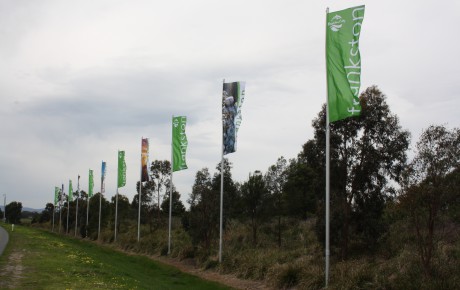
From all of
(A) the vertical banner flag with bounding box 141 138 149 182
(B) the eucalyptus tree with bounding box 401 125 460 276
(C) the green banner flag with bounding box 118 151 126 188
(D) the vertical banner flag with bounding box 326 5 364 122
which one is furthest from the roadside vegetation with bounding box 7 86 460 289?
(C) the green banner flag with bounding box 118 151 126 188

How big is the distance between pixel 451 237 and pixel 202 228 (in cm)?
1518

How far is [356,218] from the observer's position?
20.0 metres

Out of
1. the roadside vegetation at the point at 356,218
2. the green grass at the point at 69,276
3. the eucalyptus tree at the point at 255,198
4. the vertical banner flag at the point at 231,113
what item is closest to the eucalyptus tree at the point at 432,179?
the roadside vegetation at the point at 356,218

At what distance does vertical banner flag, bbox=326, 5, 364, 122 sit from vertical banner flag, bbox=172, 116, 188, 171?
1642 centimetres

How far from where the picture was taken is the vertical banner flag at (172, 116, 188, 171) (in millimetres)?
30125

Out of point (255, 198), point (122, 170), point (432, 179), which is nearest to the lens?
point (432, 179)

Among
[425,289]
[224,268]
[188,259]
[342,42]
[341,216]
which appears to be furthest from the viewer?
[188,259]

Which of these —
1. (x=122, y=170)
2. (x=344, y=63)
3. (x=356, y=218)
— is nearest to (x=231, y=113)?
(x=356, y=218)

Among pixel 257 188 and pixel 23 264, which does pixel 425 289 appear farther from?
pixel 257 188

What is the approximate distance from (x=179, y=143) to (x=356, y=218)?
45.8 ft

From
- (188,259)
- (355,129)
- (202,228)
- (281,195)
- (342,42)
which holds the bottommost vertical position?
(188,259)

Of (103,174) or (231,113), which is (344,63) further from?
(103,174)

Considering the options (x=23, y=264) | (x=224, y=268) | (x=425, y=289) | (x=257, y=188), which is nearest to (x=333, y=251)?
(x=224, y=268)

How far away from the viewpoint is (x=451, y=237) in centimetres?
1836
